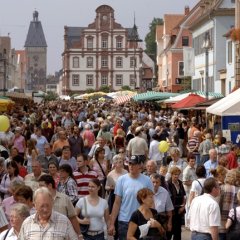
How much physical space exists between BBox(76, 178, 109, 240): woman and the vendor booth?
20.5ft

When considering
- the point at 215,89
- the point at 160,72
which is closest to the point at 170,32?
the point at 160,72

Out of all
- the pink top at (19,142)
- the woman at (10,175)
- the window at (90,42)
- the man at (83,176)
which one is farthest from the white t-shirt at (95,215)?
the window at (90,42)

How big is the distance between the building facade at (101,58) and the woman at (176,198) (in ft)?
393

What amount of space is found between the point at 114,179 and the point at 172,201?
2.82 ft

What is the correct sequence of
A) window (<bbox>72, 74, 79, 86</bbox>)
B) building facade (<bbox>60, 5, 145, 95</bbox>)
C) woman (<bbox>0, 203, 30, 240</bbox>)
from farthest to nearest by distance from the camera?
window (<bbox>72, 74, 79, 86</bbox>) < building facade (<bbox>60, 5, 145, 95</bbox>) < woman (<bbox>0, 203, 30, 240</bbox>)

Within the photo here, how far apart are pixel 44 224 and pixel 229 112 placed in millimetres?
9183

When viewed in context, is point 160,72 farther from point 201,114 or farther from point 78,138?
point 78,138

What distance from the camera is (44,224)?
6.89 metres

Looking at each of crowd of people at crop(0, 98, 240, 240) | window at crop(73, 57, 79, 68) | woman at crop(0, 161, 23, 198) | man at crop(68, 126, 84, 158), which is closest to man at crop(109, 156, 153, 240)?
crowd of people at crop(0, 98, 240, 240)

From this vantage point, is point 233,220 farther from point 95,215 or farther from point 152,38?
point 152,38

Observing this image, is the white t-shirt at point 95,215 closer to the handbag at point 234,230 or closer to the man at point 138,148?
the handbag at point 234,230

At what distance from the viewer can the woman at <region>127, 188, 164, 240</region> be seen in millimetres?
8531

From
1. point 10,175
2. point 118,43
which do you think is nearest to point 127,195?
point 10,175

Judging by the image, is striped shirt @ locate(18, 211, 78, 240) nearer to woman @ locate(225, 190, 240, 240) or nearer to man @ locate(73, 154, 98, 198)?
woman @ locate(225, 190, 240, 240)
